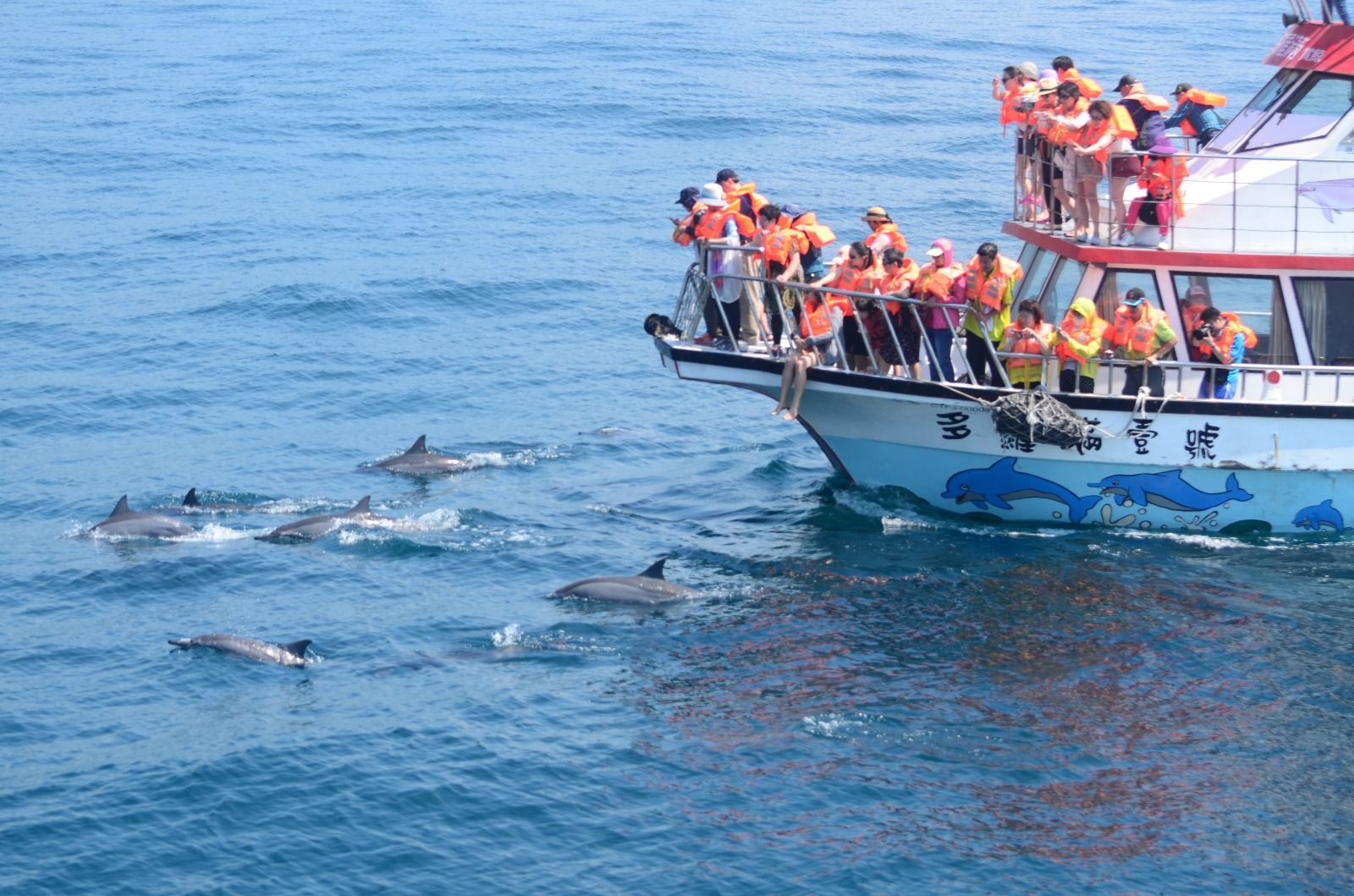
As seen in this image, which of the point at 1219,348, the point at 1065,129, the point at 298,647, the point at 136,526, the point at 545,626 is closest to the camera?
the point at 298,647

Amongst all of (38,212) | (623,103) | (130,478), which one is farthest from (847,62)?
(130,478)

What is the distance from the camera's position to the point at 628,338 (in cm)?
3481

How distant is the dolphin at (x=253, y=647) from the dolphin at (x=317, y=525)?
361 cm

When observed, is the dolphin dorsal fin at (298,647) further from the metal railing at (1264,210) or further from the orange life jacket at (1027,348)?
the metal railing at (1264,210)

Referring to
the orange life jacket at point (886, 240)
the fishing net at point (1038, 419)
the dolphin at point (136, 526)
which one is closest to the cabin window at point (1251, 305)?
the fishing net at point (1038, 419)

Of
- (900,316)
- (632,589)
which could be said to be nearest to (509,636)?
(632,589)

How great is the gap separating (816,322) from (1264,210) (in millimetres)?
5997

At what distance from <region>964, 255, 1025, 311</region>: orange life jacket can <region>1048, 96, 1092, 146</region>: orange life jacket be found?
6.26 ft

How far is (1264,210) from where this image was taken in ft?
75.0

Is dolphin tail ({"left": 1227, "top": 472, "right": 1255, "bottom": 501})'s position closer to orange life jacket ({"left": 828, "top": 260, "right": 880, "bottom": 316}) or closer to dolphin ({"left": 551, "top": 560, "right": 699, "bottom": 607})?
orange life jacket ({"left": 828, "top": 260, "right": 880, "bottom": 316})

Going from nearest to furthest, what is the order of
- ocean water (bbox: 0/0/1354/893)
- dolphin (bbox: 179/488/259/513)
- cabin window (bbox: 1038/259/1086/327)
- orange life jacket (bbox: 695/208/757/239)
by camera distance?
ocean water (bbox: 0/0/1354/893) < orange life jacket (bbox: 695/208/757/239) < cabin window (bbox: 1038/259/1086/327) < dolphin (bbox: 179/488/259/513)

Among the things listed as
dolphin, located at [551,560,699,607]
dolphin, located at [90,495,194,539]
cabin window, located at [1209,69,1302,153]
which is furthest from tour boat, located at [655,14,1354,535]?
dolphin, located at [90,495,194,539]

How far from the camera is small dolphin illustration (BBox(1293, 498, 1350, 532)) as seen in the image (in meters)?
22.7

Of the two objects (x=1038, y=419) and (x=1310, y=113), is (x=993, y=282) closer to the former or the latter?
(x=1038, y=419)
